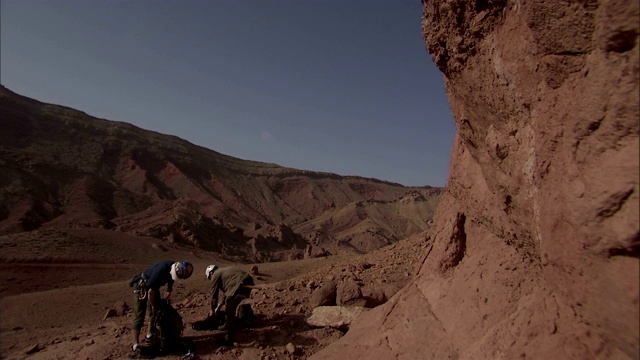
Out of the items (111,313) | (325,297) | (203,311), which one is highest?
(325,297)

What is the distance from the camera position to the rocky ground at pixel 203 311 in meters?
5.81

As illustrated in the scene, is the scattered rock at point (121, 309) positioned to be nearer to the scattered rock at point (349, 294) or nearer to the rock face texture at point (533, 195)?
the scattered rock at point (349, 294)

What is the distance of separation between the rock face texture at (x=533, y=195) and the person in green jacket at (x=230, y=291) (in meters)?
1.97

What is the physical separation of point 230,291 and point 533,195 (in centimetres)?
449

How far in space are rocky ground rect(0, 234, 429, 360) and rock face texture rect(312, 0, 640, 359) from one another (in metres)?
1.23

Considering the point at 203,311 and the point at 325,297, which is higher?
the point at 325,297

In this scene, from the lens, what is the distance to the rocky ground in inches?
229

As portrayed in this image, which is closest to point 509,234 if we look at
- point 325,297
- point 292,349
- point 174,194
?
point 292,349

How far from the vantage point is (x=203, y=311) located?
778 cm

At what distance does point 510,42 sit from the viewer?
10.1 ft

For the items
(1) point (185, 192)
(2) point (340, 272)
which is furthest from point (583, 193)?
(1) point (185, 192)

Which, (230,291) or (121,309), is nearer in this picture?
(230,291)

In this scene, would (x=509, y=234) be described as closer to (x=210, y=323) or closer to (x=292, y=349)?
(x=292, y=349)

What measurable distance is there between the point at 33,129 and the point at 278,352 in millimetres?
39478
